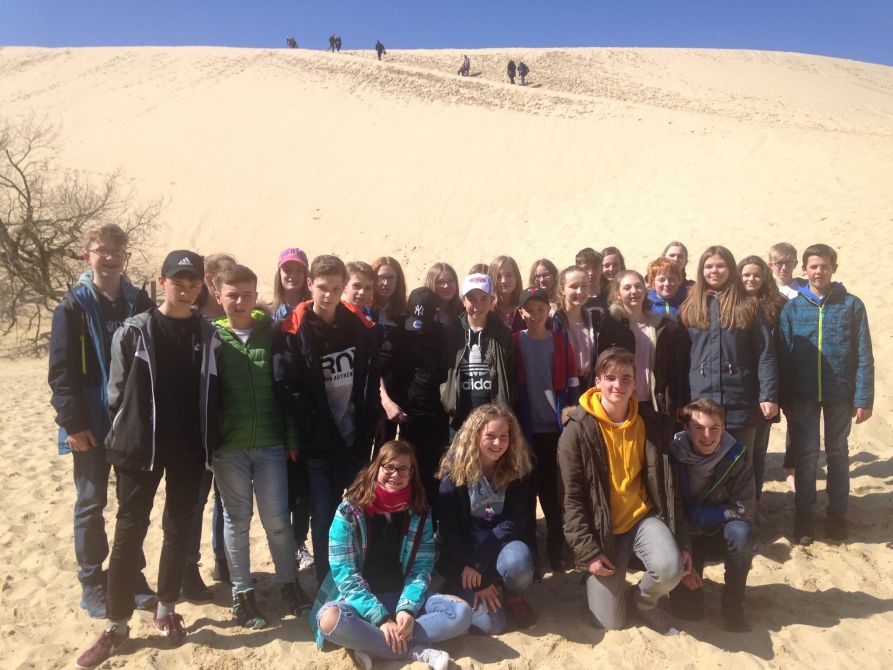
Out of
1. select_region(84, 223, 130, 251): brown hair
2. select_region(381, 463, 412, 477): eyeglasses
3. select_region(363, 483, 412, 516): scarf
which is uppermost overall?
select_region(84, 223, 130, 251): brown hair

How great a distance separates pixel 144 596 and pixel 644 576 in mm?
2740

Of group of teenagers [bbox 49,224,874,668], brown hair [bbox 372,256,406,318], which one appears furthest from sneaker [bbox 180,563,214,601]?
brown hair [bbox 372,256,406,318]

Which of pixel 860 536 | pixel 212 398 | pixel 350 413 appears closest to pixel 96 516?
pixel 212 398

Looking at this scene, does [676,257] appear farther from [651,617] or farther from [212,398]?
[212,398]

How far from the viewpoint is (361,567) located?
3158 mm

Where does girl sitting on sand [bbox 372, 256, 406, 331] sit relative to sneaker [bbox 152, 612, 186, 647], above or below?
above

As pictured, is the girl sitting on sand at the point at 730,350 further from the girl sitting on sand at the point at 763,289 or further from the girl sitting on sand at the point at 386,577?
the girl sitting on sand at the point at 386,577

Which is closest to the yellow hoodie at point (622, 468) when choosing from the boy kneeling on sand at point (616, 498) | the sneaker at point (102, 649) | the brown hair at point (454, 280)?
the boy kneeling on sand at point (616, 498)

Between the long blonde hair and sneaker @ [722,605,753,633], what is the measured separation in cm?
126

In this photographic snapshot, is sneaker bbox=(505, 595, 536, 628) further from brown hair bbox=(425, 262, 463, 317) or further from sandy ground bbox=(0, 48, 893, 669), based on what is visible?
brown hair bbox=(425, 262, 463, 317)

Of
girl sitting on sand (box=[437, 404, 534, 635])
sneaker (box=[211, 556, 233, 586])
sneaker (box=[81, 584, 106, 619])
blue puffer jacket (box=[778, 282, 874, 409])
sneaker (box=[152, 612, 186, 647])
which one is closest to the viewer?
sneaker (box=[152, 612, 186, 647])

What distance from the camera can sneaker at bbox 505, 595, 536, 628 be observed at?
3252 mm

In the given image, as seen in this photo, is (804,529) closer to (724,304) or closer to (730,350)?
(730,350)

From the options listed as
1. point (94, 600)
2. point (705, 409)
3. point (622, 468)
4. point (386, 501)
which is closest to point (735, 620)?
point (622, 468)
